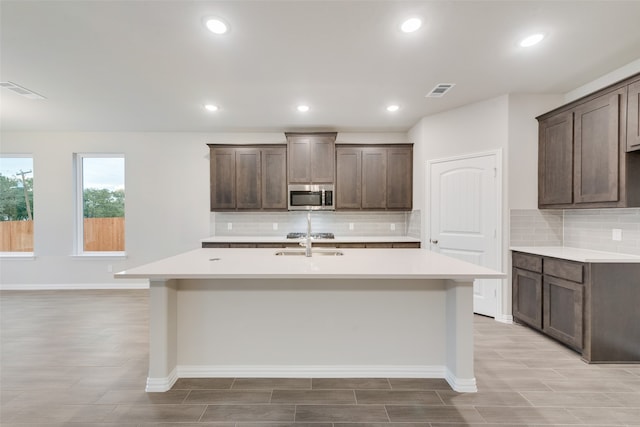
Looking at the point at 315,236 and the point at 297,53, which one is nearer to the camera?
the point at 297,53

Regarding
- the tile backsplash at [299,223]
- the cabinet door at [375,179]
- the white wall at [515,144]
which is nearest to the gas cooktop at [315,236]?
the tile backsplash at [299,223]

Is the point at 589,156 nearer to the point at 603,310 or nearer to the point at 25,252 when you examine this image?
the point at 603,310

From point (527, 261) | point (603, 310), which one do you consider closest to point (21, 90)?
point (527, 261)

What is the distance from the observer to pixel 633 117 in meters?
2.49

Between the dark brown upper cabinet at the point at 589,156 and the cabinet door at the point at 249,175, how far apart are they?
383 cm

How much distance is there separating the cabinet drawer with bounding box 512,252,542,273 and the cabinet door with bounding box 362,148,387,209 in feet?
6.41

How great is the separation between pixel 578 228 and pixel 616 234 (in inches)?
16.6

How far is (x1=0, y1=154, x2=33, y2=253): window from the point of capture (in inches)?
199

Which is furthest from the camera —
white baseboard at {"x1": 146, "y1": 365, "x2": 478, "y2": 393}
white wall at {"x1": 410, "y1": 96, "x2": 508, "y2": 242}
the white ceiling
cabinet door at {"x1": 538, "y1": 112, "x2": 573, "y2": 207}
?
white wall at {"x1": 410, "y1": 96, "x2": 508, "y2": 242}

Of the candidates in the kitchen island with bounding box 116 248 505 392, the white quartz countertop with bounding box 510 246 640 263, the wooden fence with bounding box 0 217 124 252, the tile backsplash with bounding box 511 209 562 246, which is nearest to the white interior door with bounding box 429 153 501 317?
the tile backsplash with bounding box 511 209 562 246

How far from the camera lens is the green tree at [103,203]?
514 centimetres

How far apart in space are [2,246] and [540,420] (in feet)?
25.1

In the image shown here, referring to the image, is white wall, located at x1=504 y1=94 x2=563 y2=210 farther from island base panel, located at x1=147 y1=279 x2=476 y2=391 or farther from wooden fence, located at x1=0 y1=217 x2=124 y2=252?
wooden fence, located at x1=0 y1=217 x2=124 y2=252

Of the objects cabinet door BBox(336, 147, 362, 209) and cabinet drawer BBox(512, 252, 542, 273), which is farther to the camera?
cabinet door BBox(336, 147, 362, 209)
